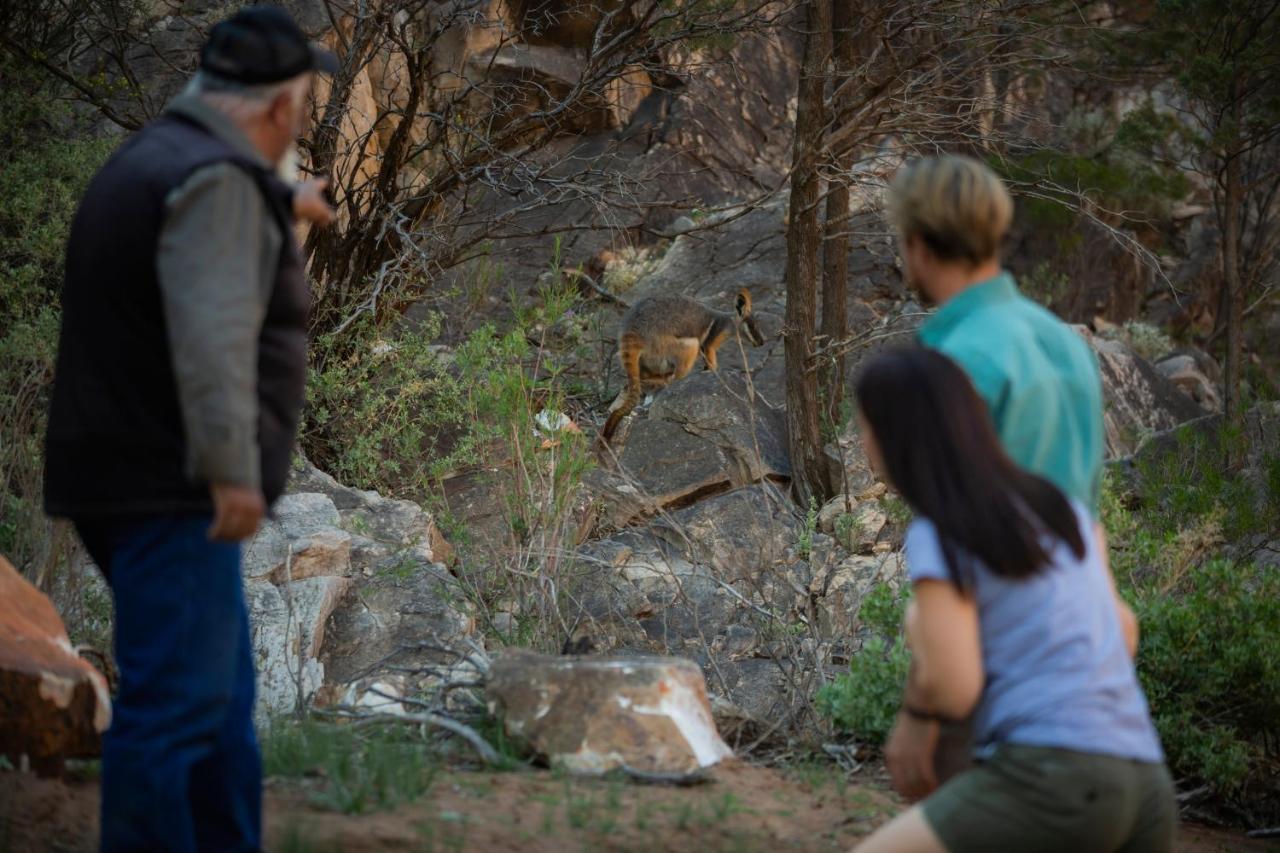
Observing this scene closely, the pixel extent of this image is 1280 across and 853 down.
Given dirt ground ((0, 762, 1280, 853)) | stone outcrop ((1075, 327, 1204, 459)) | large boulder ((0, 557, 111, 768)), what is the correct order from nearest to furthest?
1. dirt ground ((0, 762, 1280, 853))
2. large boulder ((0, 557, 111, 768))
3. stone outcrop ((1075, 327, 1204, 459))

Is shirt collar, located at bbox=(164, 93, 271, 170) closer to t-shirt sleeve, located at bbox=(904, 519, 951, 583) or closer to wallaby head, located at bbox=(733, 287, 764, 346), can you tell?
t-shirt sleeve, located at bbox=(904, 519, 951, 583)

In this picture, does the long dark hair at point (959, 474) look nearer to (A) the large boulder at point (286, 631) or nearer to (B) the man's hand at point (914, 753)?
(B) the man's hand at point (914, 753)

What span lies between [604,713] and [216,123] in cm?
206

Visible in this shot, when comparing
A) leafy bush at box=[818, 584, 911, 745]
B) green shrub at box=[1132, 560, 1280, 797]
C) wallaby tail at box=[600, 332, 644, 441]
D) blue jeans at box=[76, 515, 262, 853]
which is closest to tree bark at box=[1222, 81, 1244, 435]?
wallaby tail at box=[600, 332, 644, 441]

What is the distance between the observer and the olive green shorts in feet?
7.19

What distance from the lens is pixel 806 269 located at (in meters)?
11.7

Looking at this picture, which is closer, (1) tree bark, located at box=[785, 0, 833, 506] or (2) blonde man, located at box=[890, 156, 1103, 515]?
(2) blonde man, located at box=[890, 156, 1103, 515]

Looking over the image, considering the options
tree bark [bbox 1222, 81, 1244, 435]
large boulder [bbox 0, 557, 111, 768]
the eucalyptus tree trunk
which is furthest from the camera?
tree bark [bbox 1222, 81, 1244, 435]

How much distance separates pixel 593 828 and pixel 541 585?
2.58m

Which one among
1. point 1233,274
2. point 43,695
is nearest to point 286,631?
point 43,695

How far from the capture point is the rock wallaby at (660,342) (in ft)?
42.5

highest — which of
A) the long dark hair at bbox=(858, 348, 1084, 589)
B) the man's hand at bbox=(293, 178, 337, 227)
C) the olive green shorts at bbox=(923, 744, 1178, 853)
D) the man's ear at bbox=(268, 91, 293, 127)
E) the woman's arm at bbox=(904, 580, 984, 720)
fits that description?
the man's ear at bbox=(268, 91, 293, 127)

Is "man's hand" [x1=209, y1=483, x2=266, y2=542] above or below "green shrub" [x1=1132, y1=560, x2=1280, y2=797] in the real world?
above

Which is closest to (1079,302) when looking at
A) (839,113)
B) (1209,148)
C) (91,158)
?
(1209,148)
